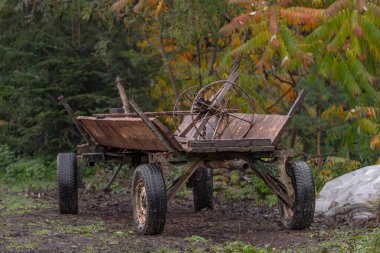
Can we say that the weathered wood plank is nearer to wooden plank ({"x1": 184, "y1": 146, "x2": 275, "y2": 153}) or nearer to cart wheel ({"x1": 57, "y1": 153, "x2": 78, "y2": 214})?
wooden plank ({"x1": 184, "y1": 146, "x2": 275, "y2": 153})

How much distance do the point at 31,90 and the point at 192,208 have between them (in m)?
6.19

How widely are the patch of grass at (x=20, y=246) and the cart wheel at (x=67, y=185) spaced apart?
9.50 feet

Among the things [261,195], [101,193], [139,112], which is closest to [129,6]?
[101,193]

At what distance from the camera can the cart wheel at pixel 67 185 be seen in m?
11.4

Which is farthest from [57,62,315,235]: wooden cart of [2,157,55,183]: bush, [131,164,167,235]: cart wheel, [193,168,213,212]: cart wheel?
[2,157,55,183]: bush

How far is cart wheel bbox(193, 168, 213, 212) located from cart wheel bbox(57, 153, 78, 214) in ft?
5.72

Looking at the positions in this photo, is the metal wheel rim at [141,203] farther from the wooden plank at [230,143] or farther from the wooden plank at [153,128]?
the wooden plank at [230,143]

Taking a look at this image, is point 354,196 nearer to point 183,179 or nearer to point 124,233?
point 183,179

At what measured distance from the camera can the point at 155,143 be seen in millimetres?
9242

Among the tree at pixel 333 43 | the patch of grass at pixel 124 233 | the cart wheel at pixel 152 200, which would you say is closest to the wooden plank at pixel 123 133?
the cart wheel at pixel 152 200

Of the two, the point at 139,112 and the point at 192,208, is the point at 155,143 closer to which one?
the point at 139,112

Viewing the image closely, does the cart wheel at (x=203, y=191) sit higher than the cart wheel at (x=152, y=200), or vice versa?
the cart wheel at (x=152, y=200)

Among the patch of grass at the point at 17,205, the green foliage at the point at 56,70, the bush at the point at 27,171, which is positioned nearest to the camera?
the patch of grass at the point at 17,205

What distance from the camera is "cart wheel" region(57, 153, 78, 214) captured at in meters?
11.4
